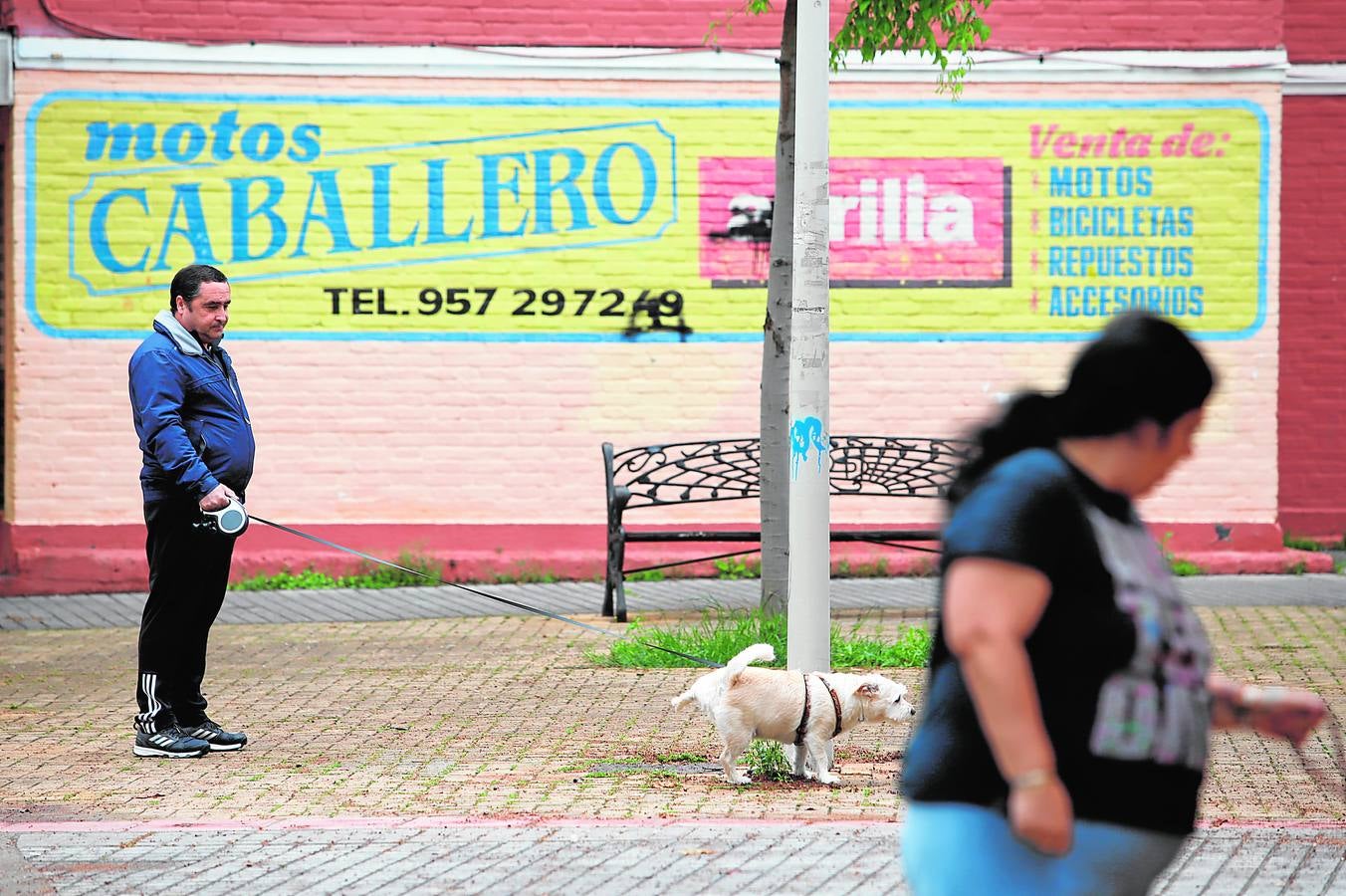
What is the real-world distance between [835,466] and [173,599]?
573cm

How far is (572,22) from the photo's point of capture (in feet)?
40.7

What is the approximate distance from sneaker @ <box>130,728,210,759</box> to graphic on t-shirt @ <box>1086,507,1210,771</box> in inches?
201

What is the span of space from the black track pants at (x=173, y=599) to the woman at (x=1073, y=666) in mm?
4768

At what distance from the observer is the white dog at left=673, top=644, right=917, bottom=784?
6.14m

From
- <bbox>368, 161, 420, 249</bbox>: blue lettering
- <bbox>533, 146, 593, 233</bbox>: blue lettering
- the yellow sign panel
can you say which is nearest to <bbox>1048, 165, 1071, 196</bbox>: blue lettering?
the yellow sign panel

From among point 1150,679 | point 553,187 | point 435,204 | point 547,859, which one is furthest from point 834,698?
point 435,204

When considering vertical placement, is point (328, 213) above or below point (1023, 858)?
above

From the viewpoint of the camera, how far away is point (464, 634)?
10344 mm


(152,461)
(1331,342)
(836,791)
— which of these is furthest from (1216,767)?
(1331,342)

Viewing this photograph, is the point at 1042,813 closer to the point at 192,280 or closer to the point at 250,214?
the point at 192,280

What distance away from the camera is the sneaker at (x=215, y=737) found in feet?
23.6

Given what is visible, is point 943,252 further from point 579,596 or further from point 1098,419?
point 1098,419

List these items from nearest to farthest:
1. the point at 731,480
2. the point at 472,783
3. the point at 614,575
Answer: the point at 472,783 < the point at 614,575 < the point at 731,480

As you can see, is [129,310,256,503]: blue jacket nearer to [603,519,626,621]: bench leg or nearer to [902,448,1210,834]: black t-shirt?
[603,519,626,621]: bench leg
